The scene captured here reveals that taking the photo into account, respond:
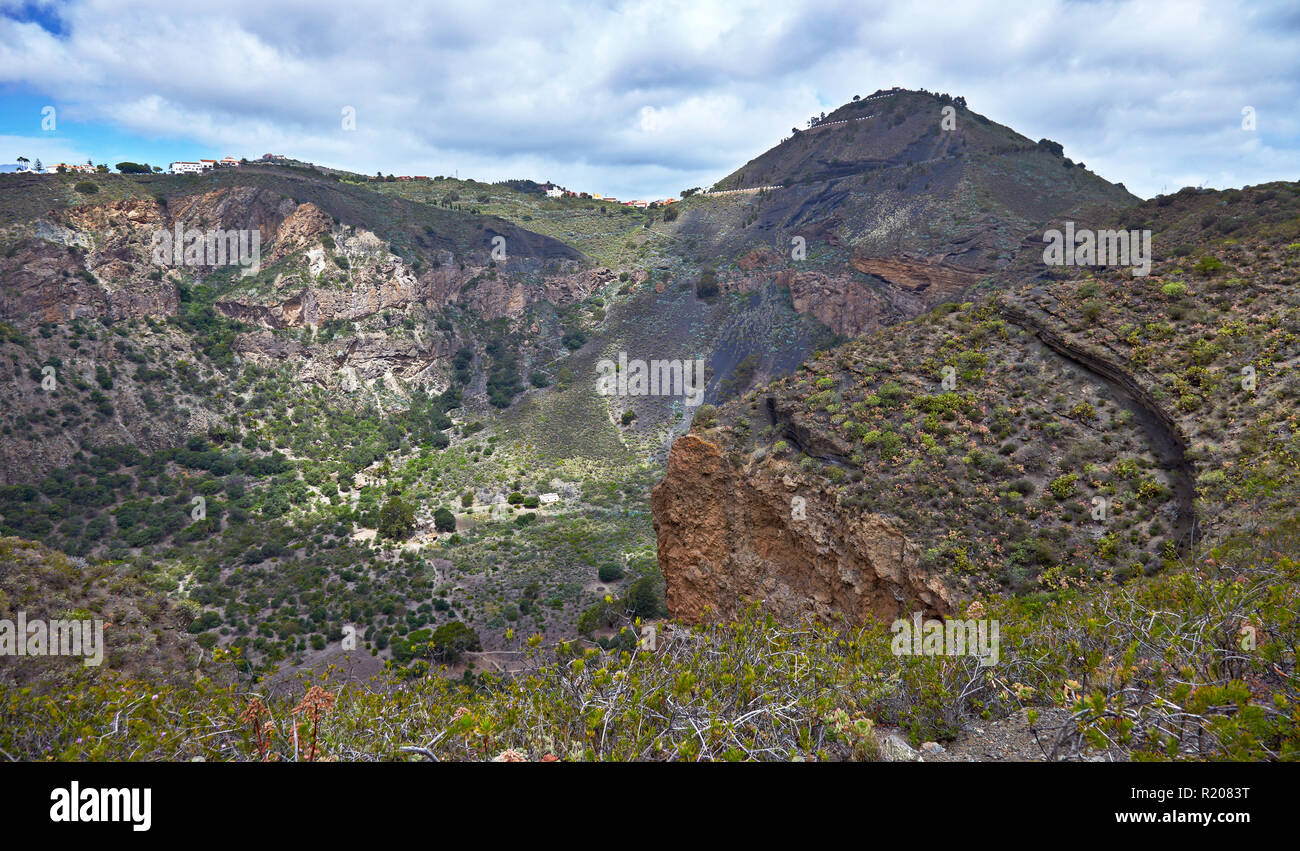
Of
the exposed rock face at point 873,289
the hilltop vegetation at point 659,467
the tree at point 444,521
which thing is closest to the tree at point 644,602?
the hilltop vegetation at point 659,467

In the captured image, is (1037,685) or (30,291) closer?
(1037,685)

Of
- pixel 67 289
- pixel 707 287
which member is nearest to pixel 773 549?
pixel 707 287

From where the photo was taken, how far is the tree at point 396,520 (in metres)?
35.6

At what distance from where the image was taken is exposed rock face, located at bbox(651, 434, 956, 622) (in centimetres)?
1296

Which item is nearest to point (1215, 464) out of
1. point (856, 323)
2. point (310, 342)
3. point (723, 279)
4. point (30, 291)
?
point (856, 323)

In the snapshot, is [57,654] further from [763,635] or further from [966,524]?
[966,524]

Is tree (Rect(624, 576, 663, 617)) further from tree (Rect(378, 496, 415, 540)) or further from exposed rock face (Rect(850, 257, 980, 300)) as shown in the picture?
exposed rock face (Rect(850, 257, 980, 300))

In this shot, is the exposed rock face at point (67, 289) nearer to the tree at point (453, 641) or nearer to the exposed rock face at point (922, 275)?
the tree at point (453, 641)

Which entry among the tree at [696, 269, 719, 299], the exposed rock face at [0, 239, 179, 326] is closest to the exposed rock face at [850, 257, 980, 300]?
the tree at [696, 269, 719, 299]

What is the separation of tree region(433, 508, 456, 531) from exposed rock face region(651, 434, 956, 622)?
77.3 feet

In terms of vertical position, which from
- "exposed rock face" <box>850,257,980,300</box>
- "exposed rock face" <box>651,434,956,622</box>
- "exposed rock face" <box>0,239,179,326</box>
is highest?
"exposed rock face" <box>850,257,980,300</box>

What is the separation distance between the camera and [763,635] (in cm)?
680

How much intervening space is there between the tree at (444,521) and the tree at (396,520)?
4.79 ft
